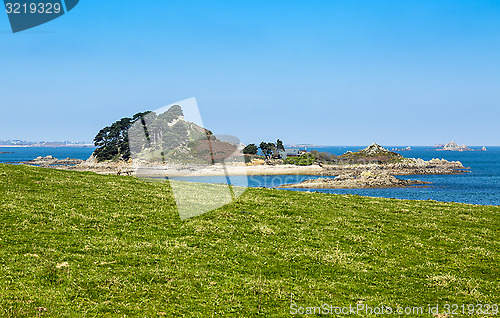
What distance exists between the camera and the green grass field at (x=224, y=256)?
41.4 ft

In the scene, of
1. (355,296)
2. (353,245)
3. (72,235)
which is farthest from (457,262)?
(72,235)

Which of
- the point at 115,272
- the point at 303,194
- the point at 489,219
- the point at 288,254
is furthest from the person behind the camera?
the point at 303,194

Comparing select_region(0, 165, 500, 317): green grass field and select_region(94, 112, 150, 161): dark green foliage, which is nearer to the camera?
select_region(0, 165, 500, 317): green grass field

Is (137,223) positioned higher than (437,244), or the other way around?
(137,223)

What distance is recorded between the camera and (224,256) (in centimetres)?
1720

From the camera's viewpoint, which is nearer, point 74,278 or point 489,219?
point 74,278

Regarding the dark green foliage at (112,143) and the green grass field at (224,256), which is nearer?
the green grass field at (224,256)

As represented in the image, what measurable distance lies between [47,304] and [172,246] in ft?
23.3

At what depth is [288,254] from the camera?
58.4 feet

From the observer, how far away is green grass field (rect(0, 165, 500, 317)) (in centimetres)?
1262

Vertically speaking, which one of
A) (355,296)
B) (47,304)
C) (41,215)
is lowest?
(355,296)

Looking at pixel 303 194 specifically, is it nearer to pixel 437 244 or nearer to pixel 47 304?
pixel 437 244

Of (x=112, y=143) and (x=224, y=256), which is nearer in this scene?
(x=224, y=256)

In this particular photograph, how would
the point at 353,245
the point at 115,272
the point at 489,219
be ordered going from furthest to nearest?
1. the point at 489,219
2. the point at 353,245
3. the point at 115,272
